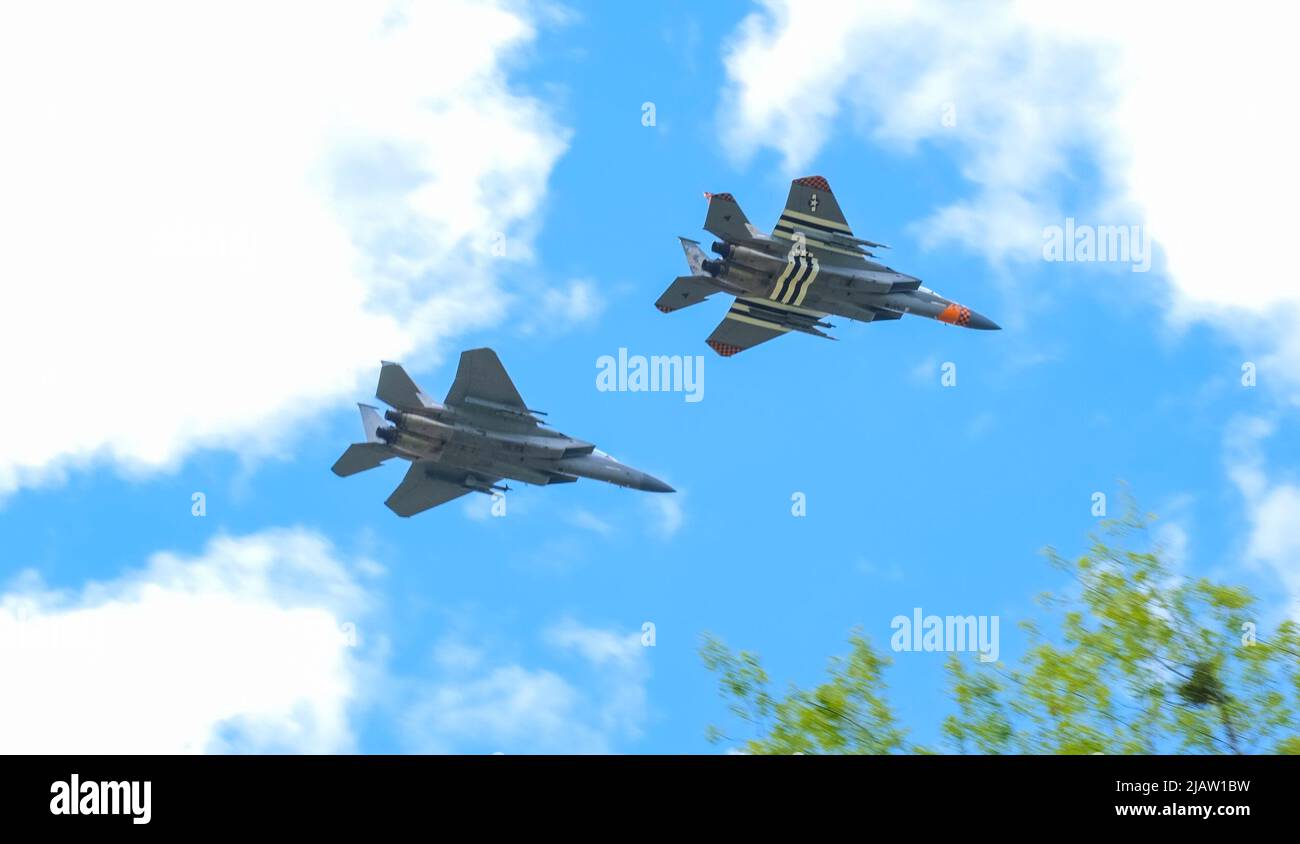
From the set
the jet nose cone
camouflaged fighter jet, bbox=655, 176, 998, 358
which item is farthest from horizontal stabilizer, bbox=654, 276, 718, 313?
the jet nose cone

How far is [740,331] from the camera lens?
6334cm

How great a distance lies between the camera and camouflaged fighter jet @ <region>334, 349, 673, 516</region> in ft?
171

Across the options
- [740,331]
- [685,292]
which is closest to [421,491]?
[685,292]

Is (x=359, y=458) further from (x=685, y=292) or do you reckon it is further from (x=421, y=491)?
(x=685, y=292)

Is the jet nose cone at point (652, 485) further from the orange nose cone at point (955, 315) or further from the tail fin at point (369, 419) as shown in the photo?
the orange nose cone at point (955, 315)

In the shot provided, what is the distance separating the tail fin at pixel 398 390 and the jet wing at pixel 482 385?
1.24 meters

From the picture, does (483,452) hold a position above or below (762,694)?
above

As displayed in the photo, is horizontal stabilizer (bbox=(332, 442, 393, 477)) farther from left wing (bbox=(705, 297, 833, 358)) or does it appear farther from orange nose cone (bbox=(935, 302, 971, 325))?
orange nose cone (bbox=(935, 302, 971, 325))

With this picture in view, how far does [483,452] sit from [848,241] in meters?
17.9

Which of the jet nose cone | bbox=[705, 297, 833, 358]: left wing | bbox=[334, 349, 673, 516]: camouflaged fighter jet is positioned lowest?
the jet nose cone

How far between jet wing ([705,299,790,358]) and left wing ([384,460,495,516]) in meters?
14.5
